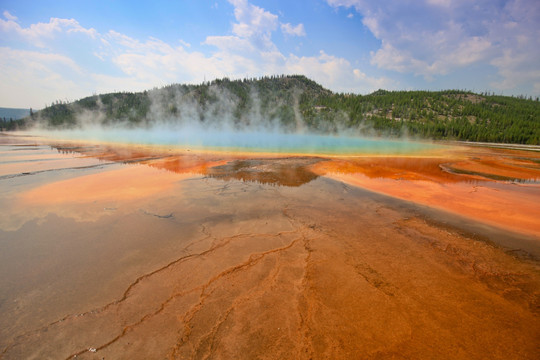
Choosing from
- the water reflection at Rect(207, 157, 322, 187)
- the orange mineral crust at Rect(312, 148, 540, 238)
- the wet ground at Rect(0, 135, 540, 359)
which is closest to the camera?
the wet ground at Rect(0, 135, 540, 359)

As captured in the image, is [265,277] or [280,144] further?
[280,144]

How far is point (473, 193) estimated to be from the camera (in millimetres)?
9609

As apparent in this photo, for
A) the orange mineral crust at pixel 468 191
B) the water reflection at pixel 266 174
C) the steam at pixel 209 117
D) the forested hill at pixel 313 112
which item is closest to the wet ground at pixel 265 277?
the orange mineral crust at pixel 468 191

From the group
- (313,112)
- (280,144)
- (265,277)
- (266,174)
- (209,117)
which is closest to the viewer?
(265,277)

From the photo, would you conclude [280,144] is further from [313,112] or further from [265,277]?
[313,112]

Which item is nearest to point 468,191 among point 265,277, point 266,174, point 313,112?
point 266,174

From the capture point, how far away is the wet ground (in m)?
2.85

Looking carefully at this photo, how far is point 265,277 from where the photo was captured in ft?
13.4

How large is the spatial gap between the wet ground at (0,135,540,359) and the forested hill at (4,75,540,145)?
6239cm

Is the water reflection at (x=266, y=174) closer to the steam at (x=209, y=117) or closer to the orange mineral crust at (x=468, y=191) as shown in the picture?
the orange mineral crust at (x=468, y=191)

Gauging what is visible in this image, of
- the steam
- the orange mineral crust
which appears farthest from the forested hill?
the orange mineral crust

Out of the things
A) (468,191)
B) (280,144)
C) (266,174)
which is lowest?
(468,191)

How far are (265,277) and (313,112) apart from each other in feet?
296

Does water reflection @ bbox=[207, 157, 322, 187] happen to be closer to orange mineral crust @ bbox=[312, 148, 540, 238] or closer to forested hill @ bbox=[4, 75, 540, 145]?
orange mineral crust @ bbox=[312, 148, 540, 238]
